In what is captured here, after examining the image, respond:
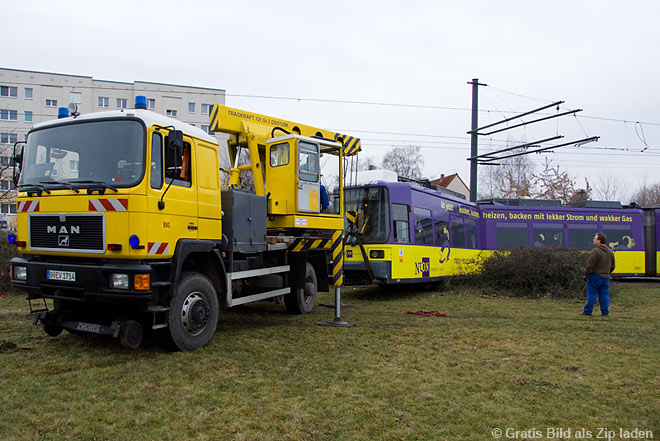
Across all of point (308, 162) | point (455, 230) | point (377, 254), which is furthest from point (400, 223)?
point (308, 162)

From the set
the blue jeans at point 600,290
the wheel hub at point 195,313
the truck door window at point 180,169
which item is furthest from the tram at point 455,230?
the truck door window at point 180,169

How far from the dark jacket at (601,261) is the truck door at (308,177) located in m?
5.80

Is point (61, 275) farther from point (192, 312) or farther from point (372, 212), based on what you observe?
point (372, 212)

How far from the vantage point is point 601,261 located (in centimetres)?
983

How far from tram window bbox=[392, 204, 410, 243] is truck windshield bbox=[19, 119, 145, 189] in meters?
8.11

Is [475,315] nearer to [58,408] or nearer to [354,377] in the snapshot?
[354,377]

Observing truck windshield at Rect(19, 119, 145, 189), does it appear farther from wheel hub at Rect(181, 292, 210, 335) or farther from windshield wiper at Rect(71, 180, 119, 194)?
wheel hub at Rect(181, 292, 210, 335)

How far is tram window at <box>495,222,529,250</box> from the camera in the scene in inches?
707

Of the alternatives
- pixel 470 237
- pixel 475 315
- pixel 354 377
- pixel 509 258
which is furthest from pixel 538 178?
pixel 354 377

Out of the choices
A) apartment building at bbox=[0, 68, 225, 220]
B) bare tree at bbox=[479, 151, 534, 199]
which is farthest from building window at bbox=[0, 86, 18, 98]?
bare tree at bbox=[479, 151, 534, 199]

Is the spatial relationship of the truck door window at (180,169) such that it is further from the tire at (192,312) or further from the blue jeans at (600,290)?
the blue jeans at (600,290)

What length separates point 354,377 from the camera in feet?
17.6

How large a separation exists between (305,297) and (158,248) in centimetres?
457

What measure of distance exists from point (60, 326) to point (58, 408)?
2435mm
